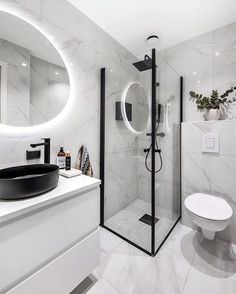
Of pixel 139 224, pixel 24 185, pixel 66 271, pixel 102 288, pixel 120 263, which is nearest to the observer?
pixel 24 185

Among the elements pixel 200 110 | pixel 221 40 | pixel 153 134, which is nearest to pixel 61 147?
pixel 153 134

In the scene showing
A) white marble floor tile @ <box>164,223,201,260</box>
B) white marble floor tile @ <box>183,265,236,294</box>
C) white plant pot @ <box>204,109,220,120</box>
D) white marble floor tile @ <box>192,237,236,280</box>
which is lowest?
white marble floor tile @ <box>183,265,236,294</box>

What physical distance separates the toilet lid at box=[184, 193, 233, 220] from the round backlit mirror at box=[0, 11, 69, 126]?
5.17 ft

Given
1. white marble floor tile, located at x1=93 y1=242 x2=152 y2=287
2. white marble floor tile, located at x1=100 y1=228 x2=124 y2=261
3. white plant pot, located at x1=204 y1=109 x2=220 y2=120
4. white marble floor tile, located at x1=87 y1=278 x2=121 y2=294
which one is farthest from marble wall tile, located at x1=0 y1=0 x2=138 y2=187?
white plant pot, located at x1=204 y1=109 x2=220 y2=120

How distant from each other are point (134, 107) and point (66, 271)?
1.72 meters

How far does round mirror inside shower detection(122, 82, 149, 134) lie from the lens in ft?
6.07

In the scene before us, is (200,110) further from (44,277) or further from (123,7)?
(44,277)

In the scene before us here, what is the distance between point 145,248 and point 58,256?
97 centimetres

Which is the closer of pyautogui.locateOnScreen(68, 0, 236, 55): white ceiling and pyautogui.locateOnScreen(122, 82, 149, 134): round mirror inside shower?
pyautogui.locateOnScreen(68, 0, 236, 55): white ceiling

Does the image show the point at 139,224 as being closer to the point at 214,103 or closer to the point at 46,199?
the point at 46,199

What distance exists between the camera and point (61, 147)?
1399 millimetres

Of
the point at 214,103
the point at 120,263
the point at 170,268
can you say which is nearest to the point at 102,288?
the point at 120,263

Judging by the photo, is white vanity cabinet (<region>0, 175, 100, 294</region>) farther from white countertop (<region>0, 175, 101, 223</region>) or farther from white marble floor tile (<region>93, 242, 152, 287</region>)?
white marble floor tile (<region>93, 242, 152, 287</region>)

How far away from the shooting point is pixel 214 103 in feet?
5.86
